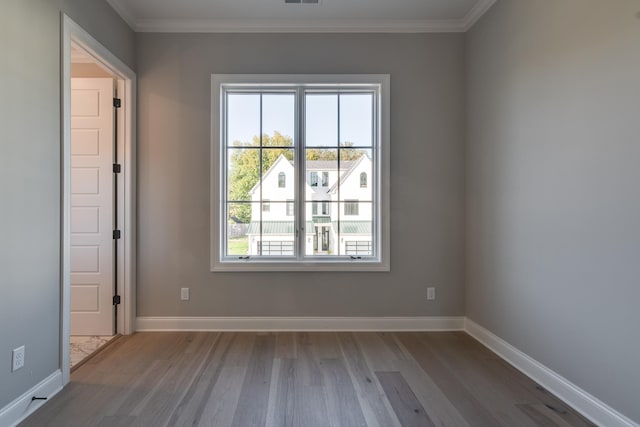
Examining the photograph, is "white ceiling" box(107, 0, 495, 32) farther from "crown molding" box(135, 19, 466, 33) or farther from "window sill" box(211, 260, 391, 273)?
"window sill" box(211, 260, 391, 273)

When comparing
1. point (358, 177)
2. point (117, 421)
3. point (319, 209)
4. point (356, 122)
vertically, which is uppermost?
point (356, 122)

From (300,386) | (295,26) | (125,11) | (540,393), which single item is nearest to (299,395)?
(300,386)

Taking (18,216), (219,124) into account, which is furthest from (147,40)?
(18,216)

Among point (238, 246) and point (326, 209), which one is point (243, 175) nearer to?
point (238, 246)

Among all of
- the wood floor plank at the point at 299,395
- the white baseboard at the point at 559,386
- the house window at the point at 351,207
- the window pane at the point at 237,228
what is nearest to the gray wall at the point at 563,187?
the white baseboard at the point at 559,386

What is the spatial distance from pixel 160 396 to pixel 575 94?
10.8 feet

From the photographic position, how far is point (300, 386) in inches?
86.5

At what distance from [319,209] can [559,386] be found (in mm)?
2304

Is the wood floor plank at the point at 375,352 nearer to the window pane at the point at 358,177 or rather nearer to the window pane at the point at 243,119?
the window pane at the point at 358,177

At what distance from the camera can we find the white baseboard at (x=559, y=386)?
5.80 feet

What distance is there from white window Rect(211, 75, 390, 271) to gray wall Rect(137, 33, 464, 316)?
20 cm

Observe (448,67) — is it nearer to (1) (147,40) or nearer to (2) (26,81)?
(1) (147,40)

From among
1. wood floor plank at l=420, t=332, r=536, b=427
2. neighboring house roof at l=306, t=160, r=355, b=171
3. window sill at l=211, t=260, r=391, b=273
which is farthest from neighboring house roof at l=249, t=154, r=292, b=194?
wood floor plank at l=420, t=332, r=536, b=427

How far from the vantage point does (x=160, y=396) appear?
208 centimetres
